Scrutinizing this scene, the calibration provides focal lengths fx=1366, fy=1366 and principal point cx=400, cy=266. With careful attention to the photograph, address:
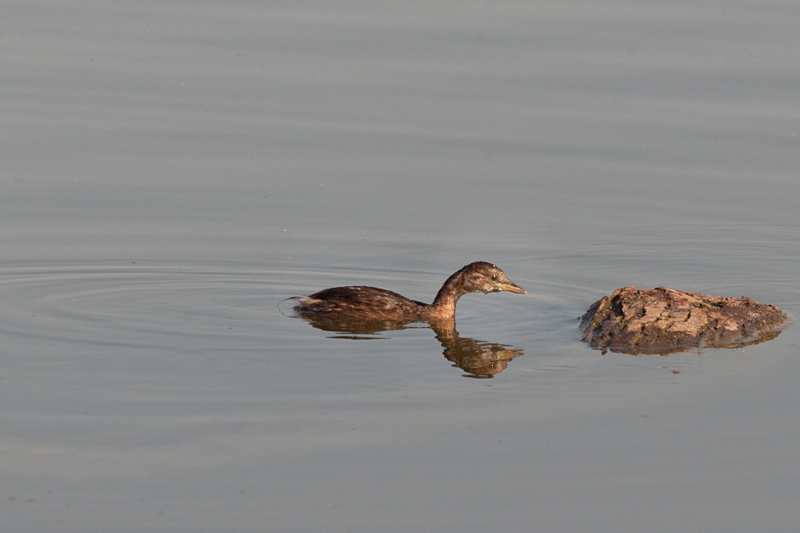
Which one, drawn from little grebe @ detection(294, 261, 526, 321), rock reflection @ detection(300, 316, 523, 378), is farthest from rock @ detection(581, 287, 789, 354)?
little grebe @ detection(294, 261, 526, 321)

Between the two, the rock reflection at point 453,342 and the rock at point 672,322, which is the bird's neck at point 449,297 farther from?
the rock at point 672,322

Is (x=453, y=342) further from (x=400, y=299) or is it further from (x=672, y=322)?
(x=672, y=322)

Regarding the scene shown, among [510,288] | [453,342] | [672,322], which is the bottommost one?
[453,342]

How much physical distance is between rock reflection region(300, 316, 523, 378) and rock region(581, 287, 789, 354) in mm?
864

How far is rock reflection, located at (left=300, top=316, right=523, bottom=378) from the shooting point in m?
11.2

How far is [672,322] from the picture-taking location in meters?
11.9

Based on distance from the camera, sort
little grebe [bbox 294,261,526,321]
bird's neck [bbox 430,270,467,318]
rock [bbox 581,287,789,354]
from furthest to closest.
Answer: bird's neck [bbox 430,270,467,318], little grebe [bbox 294,261,526,321], rock [bbox 581,287,789,354]

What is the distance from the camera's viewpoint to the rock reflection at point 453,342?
1122 cm

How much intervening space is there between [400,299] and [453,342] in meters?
1.04

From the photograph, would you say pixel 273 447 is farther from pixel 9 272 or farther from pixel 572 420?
pixel 9 272

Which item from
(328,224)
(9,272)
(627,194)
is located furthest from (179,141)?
(627,194)

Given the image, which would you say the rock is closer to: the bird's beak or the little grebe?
the bird's beak

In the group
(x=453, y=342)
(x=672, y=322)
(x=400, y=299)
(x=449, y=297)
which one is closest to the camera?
(x=672, y=322)

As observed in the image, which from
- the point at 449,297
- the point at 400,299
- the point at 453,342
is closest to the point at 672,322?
the point at 453,342
